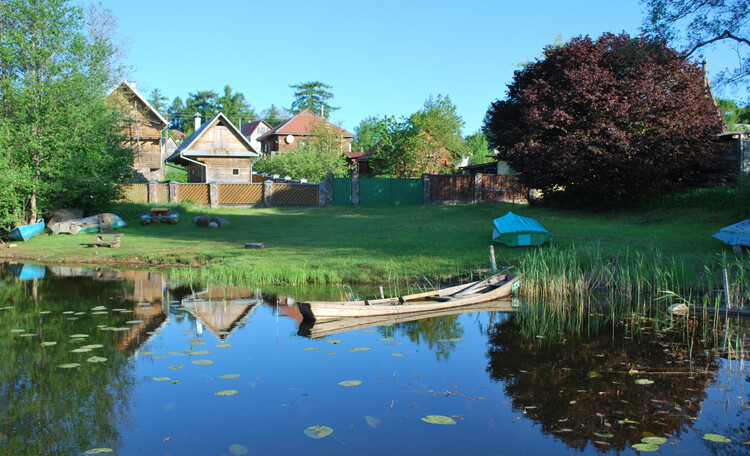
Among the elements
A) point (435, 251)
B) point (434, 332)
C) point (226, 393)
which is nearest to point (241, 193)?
point (435, 251)

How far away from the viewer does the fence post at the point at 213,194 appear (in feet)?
117

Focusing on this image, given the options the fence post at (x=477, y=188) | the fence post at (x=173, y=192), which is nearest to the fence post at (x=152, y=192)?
the fence post at (x=173, y=192)

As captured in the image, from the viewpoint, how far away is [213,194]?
117ft

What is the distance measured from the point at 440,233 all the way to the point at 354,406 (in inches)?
543

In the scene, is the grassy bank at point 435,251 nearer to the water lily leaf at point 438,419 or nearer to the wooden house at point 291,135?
the water lily leaf at point 438,419

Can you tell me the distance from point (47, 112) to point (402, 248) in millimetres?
15914

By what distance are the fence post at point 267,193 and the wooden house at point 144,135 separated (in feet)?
35.5

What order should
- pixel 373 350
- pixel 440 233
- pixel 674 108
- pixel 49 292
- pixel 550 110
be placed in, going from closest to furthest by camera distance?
pixel 373 350, pixel 49 292, pixel 440 233, pixel 674 108, pixel 550 110

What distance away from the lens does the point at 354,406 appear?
6613 mm

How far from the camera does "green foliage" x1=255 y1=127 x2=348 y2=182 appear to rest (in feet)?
153

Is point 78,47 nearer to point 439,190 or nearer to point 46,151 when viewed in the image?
point 46,151

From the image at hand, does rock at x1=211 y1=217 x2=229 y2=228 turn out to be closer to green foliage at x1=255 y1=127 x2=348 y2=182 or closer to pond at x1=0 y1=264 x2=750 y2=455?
pond at x1=0 y1=264 x2=750 y2=455

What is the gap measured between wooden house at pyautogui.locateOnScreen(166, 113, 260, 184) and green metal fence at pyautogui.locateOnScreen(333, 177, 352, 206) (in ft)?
31.3

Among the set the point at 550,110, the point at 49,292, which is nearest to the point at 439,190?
the point at 550,110
